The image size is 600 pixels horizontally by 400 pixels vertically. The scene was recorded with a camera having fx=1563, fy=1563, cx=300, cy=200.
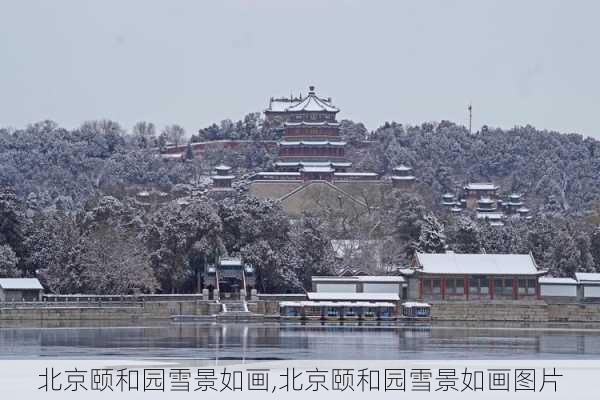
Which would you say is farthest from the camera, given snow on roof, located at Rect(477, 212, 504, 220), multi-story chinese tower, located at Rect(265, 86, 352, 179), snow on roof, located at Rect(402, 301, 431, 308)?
snow on roof, located at Rect(477, 212, 504, 220)

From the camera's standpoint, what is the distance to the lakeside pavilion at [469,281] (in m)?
82.6

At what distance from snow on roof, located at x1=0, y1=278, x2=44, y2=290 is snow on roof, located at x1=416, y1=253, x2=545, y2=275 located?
1997 centimetres

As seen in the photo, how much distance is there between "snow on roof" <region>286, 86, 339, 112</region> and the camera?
450 ft

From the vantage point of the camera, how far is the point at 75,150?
164 meters

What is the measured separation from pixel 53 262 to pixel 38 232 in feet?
10.4

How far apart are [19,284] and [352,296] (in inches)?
672

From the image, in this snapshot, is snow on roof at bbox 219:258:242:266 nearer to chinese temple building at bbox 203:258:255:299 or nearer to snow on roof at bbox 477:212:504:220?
chinese temple building at bbox 203:258:255:299

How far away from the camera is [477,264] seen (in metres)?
83.9

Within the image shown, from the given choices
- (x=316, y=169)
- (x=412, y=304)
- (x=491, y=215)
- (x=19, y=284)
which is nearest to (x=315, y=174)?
(x=316, y=169)

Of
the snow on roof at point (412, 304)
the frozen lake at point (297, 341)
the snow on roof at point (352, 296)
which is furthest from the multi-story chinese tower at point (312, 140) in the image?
the frozen lake at point (297, 341)

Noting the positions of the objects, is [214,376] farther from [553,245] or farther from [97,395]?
[553,245]

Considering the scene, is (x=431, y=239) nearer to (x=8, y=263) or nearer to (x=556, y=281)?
(x=556, y=281)

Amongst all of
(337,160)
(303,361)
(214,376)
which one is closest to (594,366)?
(303,361)

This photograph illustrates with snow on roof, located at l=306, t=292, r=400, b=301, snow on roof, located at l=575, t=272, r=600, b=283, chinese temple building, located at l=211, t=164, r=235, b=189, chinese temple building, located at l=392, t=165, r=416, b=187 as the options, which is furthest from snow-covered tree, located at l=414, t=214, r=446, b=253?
chinese temple building, located at l=211, t=164, r=235, b=189
